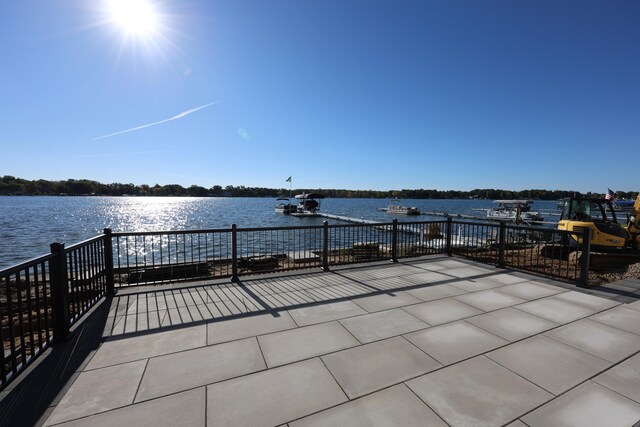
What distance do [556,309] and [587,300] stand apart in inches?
39.0

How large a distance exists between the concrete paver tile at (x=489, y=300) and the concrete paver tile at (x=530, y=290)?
0.83 feet

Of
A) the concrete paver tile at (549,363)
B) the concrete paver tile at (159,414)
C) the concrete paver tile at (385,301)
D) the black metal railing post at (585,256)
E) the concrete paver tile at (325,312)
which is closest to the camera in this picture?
the concrete paver tile at (159,414)

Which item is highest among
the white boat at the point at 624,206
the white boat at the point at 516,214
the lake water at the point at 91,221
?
the white boat at the point at 624,206

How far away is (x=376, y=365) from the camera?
3.26 metres

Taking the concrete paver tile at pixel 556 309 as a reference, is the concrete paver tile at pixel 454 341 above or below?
below

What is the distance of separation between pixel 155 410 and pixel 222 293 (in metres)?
3.14

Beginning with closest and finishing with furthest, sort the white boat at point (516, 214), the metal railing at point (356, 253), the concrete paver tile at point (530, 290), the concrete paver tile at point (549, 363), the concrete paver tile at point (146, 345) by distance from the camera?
1. the concrete paver tile at point (549, 363)
2. the concrete paver tile at point (146, 345)
3. the concrete paver tile at point (530, 290)
4. the metal railing at point (356, 253)
5. the white boat at point (516, 214)

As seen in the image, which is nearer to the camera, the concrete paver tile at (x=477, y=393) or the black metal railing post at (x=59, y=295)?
the concrete paver tile at (x=477, y=393)

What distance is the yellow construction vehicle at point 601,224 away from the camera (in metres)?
9.76

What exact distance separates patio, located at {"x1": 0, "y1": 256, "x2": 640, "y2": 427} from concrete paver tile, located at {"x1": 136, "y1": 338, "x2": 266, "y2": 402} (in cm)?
2

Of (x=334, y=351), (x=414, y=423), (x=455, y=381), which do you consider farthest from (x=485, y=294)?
(x=414, y=423)

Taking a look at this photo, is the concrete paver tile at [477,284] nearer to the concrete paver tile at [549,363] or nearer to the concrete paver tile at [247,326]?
the concrete paver tile at [549,363]

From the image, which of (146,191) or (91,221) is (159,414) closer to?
(91,221)

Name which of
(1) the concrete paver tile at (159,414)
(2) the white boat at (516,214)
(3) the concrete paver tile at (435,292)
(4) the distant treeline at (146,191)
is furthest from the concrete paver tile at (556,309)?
(4) the distant treeline at (146,191)
